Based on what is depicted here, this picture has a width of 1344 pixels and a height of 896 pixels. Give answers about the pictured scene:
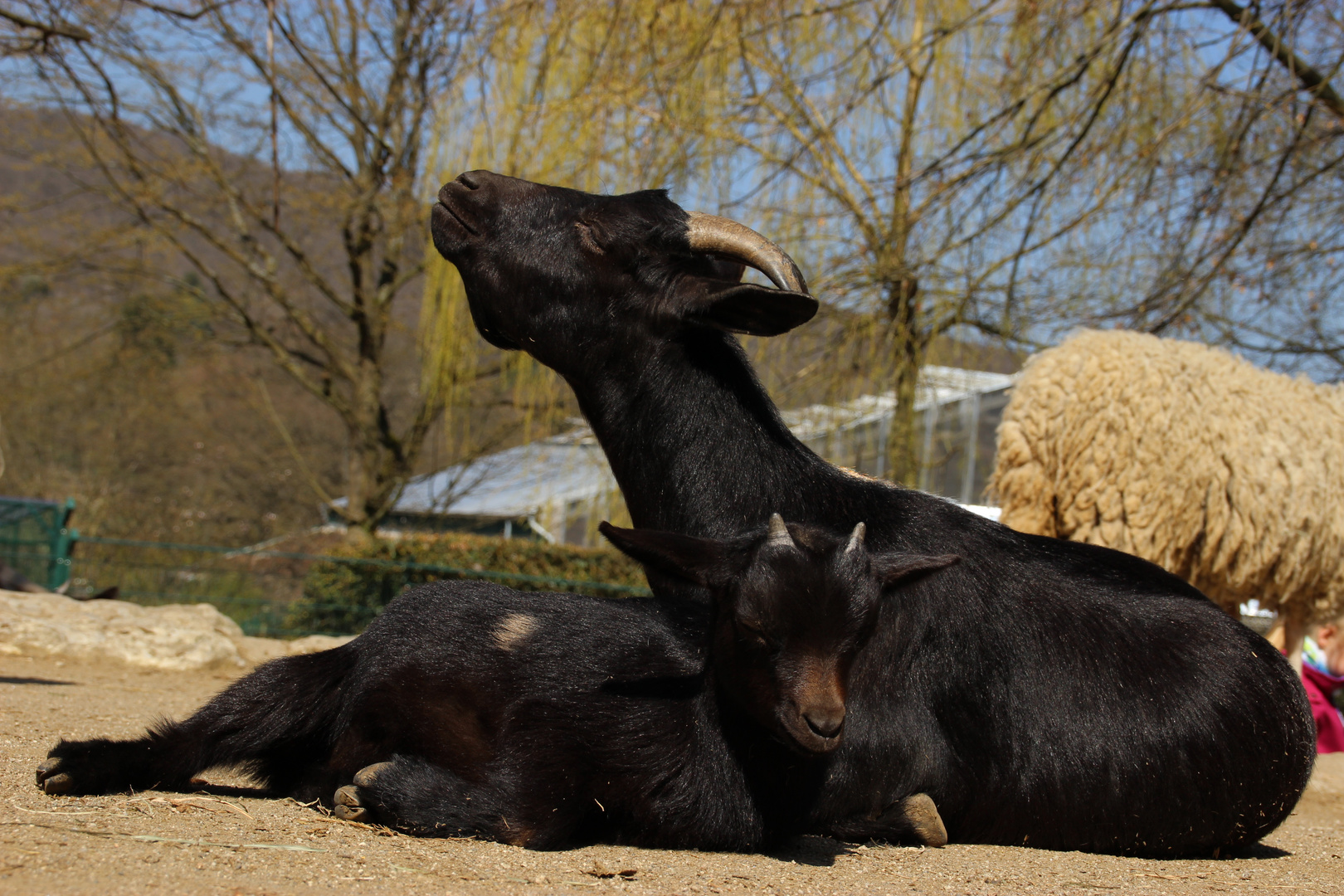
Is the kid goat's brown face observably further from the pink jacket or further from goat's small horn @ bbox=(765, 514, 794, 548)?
the pink jacket

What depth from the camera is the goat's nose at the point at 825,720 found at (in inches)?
104

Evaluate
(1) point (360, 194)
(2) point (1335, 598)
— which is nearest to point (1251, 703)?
(2) point (1335, 598)

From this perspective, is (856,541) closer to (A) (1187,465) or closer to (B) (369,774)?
(B) (369,774)

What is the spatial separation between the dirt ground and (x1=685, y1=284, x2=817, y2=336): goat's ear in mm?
1608

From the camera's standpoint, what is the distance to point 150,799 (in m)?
3.07

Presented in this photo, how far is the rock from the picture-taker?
312 inches

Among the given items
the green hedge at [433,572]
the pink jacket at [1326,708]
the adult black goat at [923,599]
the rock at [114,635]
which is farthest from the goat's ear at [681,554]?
the green hedge at [433,572]

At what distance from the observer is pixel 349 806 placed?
A: 118 inches

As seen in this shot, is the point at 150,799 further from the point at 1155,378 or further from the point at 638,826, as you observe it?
the point at 1155,378

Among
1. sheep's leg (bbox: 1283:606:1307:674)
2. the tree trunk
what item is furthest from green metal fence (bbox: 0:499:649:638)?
sheep's leg (bbox: 1283:606:1307:674)

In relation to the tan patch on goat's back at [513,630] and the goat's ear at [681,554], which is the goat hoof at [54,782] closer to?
the tan patch on goat's back at [513,630]

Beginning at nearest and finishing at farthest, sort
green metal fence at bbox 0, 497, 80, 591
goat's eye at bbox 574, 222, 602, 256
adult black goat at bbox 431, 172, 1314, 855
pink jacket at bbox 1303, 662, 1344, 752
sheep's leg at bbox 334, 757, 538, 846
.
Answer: sheep's leg at bbox 334, 757, 538, 846 < adult black goat at bbox 431, 172, 1314, 855 < goat's eye at bbox 574, 222, 602, 256 < pink jacket at bbox 1303, 662, 1344, 752 < green metal fence at bbox 0, 497, 80, 591

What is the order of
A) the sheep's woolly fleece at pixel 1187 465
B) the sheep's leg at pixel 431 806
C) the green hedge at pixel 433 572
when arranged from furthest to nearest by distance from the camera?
the green hedge at pixel 433 572 < the sheep's woolly fleece at pixel 1187 465 < the sheep's leg at pixel 431 806

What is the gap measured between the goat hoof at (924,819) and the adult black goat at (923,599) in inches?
2.0
